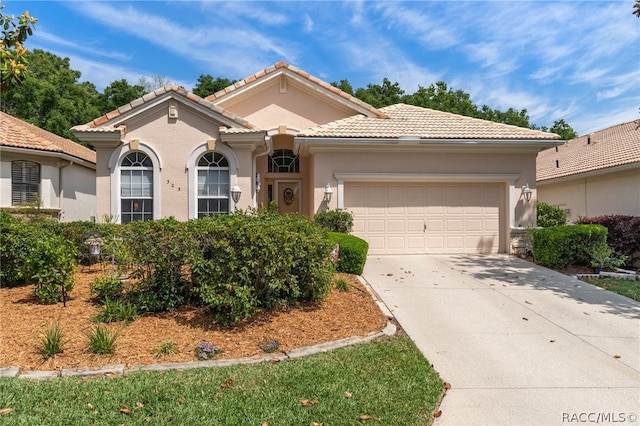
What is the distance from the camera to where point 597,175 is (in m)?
15.2

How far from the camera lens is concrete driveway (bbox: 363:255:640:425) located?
A: 11.5 ft

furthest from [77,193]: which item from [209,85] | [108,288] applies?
[209,85]

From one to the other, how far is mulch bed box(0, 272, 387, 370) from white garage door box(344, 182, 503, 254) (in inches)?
226

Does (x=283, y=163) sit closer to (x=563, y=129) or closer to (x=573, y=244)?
(x=573, y=244)

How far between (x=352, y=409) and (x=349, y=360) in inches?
38.1

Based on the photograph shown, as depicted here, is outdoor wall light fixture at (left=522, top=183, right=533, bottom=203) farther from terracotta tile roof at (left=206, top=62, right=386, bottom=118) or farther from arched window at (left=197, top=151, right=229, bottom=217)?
arched window at (left=197, top=151, right=229, bottom=217)

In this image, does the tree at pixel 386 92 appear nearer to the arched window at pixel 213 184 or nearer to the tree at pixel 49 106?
the tree at pixel 49 106

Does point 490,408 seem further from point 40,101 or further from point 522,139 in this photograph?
point 40,101

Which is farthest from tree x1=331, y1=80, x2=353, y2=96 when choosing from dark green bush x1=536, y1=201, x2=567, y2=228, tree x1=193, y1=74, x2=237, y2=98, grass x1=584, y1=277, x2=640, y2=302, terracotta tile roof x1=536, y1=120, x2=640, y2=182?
grass x1=584, y1=277, x2=640, y2=302

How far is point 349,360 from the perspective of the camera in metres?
4.26

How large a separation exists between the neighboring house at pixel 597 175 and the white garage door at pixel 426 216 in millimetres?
5497

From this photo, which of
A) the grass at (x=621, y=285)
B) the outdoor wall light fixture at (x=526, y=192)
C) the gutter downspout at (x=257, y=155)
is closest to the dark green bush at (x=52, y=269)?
the gutter downspout at (x=257, y=155)

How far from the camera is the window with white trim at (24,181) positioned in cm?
1386

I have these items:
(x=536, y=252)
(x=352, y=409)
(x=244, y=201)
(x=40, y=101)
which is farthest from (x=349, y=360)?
(x=40, y=101)
